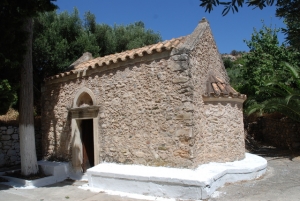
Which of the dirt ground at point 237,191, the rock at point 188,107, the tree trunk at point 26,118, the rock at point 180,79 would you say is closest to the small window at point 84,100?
the tree trunk at point 26,118

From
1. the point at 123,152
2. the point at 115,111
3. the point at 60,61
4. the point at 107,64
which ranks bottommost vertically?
the point at 123,152

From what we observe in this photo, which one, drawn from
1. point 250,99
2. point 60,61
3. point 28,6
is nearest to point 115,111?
point 28,6

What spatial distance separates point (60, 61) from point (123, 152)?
5.86 metres

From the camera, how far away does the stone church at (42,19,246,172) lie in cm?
636

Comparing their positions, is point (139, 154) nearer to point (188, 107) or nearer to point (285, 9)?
point (188, 107)

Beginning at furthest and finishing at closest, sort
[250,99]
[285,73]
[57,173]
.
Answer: [250,99]
[285,73]
[57,173]

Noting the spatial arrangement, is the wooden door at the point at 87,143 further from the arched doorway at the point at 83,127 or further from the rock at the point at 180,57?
the rock at the point at 180,57

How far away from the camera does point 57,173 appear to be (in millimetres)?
8109

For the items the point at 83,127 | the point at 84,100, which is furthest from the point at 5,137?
the point at 84,100

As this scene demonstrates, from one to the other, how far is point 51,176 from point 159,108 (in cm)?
394

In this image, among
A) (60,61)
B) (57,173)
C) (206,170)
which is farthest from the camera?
(60,61)

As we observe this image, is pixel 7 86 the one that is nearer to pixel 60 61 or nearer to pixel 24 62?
pixel 24 62

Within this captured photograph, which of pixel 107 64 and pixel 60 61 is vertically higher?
pixel 60 61

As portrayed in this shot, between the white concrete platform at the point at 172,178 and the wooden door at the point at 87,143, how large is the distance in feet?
5.44
